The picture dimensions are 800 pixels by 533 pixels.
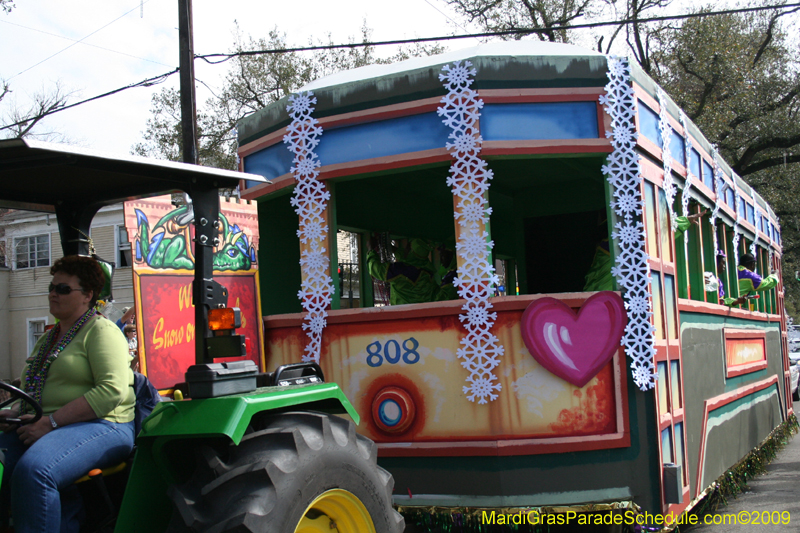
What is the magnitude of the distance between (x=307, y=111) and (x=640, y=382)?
3.41m

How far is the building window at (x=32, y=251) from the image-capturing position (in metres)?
27.3

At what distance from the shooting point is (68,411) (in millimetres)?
3014

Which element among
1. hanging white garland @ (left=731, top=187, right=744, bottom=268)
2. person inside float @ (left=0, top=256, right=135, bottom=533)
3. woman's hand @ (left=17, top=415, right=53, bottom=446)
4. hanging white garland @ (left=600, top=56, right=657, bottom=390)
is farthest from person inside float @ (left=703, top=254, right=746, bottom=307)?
woman's hand @ (left=17, top=415, right=53, bottom=446)

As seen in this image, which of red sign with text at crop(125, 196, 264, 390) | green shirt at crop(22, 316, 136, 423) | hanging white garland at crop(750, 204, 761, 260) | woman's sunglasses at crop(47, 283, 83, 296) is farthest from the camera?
hanging white garland at crop(750, 204, 761, 260)

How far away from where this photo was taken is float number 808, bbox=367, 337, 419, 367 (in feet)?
18.4

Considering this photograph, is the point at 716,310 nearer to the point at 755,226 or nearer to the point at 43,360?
the point at 755,226

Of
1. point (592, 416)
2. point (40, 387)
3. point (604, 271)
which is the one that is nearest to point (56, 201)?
point (40, 387)

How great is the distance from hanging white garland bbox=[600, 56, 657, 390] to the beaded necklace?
3.71m

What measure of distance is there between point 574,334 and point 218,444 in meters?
3.11

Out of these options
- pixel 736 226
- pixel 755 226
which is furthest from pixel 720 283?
pixel 755 226

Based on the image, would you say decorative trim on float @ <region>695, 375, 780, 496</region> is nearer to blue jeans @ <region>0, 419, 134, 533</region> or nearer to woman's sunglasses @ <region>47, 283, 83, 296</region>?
blue jeans @ <region>0, 419, 134, 533</region>

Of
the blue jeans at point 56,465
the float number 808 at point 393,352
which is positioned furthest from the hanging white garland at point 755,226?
the blue jeans at point 56,465

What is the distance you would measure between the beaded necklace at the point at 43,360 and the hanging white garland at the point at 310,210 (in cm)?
275

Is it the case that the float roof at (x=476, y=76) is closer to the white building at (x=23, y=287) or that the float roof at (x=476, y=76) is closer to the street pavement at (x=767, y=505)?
the street pavement at (x=767, y=505)
